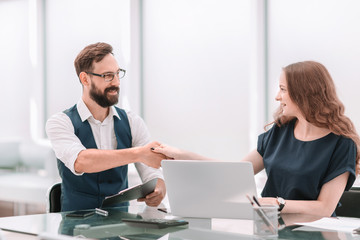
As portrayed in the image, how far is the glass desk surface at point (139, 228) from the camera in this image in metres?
1.74

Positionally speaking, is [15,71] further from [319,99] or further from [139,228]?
[139,228]

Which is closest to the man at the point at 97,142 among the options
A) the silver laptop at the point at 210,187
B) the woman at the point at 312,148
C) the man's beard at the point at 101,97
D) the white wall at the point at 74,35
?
the man's beard at the point at 101,97

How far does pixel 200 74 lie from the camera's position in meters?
4.73

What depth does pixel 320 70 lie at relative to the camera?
242 centimetres

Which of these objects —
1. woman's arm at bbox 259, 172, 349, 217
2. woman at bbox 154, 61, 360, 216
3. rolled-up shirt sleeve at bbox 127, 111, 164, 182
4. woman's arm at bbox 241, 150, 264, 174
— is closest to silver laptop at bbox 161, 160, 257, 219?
woman's arm at bbox 259, 172, 349, 217

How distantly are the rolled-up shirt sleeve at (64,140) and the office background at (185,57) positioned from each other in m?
1.99

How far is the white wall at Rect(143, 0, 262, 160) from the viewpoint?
4469 mm

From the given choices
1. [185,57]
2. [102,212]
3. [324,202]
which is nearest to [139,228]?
[102,212]

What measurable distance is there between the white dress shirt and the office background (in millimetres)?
1616

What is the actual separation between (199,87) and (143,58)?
2.52 ft

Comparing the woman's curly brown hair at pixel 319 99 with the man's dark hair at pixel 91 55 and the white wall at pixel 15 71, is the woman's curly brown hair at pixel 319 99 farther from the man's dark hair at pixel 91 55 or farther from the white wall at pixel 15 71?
the white wall at pixel 15 71

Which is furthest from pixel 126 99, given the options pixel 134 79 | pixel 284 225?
pixel 284 225

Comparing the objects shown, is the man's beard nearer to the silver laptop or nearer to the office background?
the silver laptop

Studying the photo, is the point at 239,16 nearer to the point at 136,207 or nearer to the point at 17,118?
the point at 136,207
